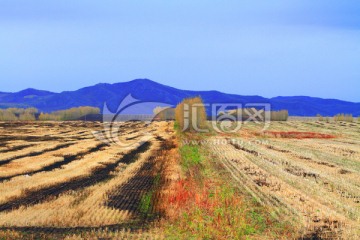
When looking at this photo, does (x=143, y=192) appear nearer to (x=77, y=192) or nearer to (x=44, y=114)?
(x=77, y=192)

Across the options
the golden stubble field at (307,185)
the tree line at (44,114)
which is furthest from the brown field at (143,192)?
the tree line at (44,114)

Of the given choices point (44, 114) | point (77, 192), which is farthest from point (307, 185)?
point (44, 114)

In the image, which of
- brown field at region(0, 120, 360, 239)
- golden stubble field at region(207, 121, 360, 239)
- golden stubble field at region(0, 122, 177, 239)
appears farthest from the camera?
golden stubble field at region(0, 122, 177, 239)

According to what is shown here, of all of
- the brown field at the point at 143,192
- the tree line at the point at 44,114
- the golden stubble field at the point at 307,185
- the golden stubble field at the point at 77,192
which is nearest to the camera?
the brown field at the point at 143,192

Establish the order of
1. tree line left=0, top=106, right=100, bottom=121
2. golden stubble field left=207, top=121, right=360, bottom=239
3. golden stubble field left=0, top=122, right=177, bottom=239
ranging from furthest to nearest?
tree line left=0, top=106, right=100, bottom=121
golden stubble field left=0, top=122, right=177, bottom=239
golden stubble field left=207, top=121, right=360, bottom=239

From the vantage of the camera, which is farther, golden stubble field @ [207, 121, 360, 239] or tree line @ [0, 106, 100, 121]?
tree line @ [0, 106, 100, 121]

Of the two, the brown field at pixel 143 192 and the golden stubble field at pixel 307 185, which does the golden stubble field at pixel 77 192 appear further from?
the golden stubble field at pixel 307 185

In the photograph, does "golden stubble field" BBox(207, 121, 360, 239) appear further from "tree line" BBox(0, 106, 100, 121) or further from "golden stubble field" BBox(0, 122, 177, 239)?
"tree line" BBox(0, 106, 100, 121)

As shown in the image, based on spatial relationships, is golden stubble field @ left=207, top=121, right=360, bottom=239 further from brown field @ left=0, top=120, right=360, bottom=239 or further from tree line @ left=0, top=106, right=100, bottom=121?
tree line @ left=0, top=106, right=100, bottom=121

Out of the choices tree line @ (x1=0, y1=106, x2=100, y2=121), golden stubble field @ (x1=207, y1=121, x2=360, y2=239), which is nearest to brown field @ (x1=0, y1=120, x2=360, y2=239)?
golden stubble field @ (x1=207, y1=121, x2=360, y2=239)

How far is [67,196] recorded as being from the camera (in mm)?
19125

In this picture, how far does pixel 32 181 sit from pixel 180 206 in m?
10.9

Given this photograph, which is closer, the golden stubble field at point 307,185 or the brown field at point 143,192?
the brown field at point 143,192

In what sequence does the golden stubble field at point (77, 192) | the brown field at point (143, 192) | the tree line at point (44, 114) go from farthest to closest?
the tree line at point (44, 114)
the golden stubble field at point (77, 192)
the brown field at point (143, 192)
